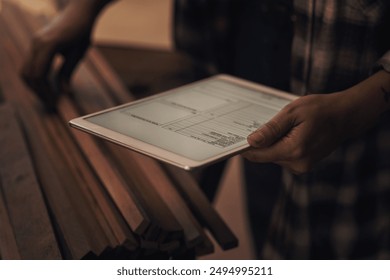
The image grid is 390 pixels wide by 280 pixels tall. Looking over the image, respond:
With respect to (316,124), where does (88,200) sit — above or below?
below

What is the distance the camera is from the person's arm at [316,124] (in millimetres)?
700

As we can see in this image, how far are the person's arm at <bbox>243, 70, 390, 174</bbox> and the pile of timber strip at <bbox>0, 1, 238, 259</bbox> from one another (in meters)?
0.14

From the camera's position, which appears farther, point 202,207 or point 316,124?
point 202,207

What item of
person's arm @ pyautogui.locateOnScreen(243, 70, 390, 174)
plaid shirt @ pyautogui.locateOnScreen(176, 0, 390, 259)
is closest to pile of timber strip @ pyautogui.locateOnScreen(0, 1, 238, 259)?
person's arm @ pyautogui.locateOnScreen(243, 70, 390, 174)

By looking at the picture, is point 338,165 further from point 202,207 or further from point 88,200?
point 88,200

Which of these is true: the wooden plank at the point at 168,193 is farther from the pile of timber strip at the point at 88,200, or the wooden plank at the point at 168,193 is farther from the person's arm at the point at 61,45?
the person's arm at the point at 61,45

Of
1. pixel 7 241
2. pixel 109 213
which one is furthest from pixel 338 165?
pixel 7 241

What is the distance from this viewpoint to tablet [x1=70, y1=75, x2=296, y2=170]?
0.66 m

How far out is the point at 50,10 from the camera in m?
1.49

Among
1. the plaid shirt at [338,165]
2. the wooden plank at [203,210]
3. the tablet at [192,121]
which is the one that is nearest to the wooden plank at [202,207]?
the wooden plank at [203,210]

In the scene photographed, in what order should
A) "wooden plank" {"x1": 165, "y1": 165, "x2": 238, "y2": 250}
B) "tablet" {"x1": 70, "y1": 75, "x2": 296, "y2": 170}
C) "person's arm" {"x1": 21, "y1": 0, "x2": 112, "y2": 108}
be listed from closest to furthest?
1. "tablet" {"x1": 70, "y1": 75, "x2": 296, "y2": 170}
2. "wooden plank" {"x1": 165, "y1": 165, "x2": 238, "y2": 250}
3. "person's arm" {"x1": 21, "y1": 0, "x2": 112, "y2": 108}

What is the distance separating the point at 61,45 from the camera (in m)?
1.02

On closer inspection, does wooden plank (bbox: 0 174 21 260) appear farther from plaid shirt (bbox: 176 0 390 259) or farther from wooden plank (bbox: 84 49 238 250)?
plaid shirt (bbox: 176 0 390 259)

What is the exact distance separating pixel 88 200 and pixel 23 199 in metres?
0.09
